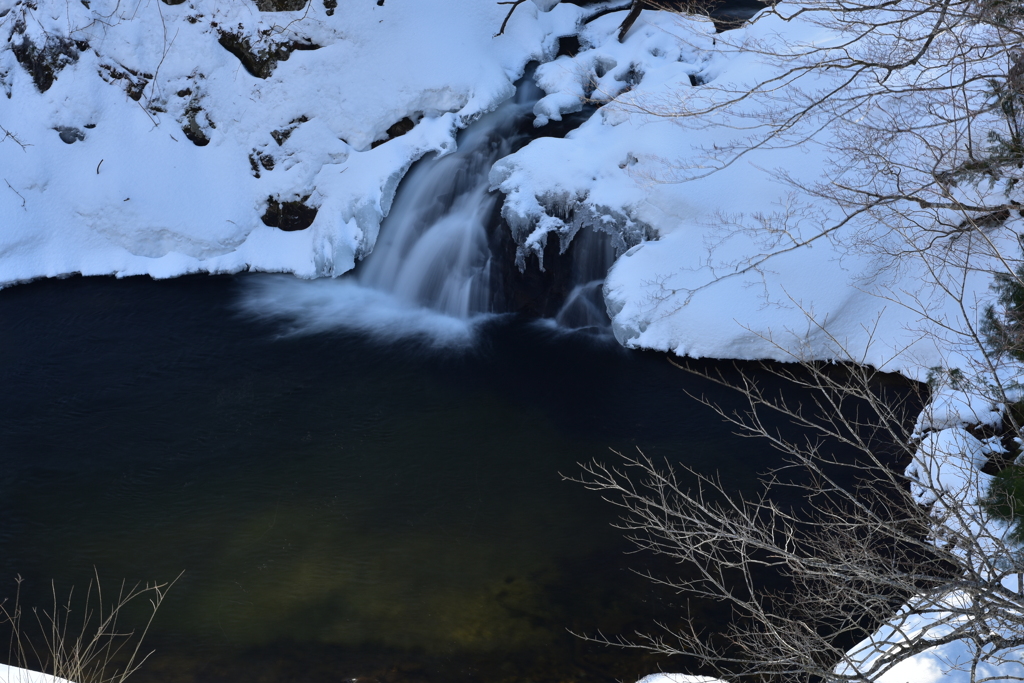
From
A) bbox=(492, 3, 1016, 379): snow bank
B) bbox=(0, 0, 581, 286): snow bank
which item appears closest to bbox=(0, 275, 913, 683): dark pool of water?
bbox=(492, 3, 1016, 379): snow bank

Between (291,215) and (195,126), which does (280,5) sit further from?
(291,215)

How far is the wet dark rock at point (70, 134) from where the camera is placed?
11.6m

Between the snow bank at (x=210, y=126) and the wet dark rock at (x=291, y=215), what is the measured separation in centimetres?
6

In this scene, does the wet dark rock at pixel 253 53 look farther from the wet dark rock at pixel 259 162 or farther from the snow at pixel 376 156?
the wet dark rock at pixel 259 162

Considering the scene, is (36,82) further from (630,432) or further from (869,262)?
(869,262)

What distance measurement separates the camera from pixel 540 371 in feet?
29.5

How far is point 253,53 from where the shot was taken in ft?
39.1

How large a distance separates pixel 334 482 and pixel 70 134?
7.29 metres

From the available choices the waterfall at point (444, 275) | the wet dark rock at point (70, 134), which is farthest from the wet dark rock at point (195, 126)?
the waterfall at point (444, 275)

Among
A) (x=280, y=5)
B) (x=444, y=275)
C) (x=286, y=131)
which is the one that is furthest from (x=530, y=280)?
(x=280, y=5)

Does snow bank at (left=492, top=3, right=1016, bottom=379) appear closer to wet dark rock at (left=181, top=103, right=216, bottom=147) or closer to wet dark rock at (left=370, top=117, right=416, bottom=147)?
wet dark rock at (left=370, top=117, right=416, bottom=147)

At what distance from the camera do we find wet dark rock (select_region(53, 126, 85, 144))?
1162cm

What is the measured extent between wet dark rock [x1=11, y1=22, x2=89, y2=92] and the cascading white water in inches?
203

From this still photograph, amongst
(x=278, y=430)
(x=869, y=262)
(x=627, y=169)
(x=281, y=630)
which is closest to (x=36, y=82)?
(x=278, y=430)
